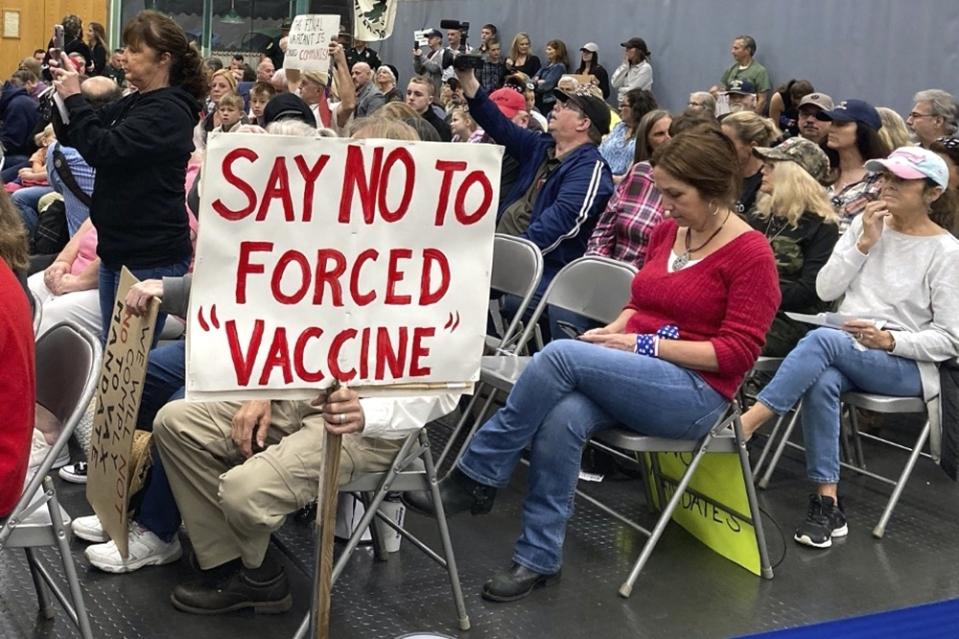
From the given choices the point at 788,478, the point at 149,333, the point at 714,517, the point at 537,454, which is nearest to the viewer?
the point at 149,333

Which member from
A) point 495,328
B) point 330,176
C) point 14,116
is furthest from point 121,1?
point 330,176

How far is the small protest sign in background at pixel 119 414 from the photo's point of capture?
3.17m

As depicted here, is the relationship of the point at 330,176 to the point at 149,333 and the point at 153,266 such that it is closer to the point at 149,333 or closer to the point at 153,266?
the point at 149,333

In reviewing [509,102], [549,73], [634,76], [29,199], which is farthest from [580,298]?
[549,73]

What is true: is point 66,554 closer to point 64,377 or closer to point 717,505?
point 64,377

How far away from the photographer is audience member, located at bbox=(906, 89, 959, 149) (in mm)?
6441

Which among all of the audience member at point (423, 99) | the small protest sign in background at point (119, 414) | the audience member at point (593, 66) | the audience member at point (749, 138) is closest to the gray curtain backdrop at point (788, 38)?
the audience member at point (593, 66)

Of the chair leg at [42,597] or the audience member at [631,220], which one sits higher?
→ the audience member at [631,220]

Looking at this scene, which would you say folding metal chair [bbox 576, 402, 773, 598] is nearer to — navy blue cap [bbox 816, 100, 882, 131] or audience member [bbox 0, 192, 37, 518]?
audience member [bbox 0, 192, 37, 518]

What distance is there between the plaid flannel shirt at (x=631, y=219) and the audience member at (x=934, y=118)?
7.36 ft

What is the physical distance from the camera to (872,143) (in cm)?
552

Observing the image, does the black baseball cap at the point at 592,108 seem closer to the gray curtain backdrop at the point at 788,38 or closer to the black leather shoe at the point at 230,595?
the black leather shoe at the point at 230,595

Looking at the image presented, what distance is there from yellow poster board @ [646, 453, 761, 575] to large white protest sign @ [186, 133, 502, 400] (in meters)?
1.54

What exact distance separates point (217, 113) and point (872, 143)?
3.90 metres
